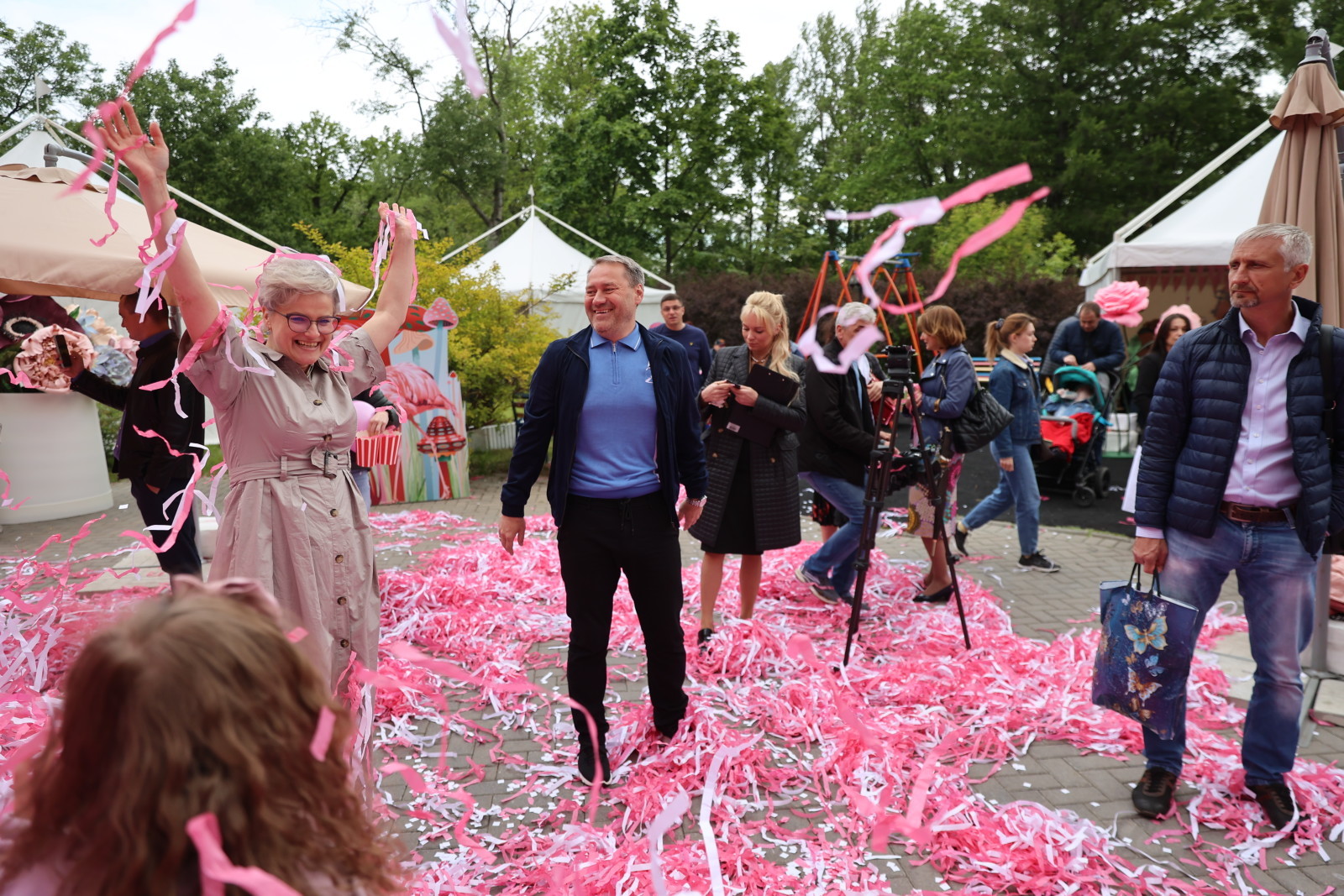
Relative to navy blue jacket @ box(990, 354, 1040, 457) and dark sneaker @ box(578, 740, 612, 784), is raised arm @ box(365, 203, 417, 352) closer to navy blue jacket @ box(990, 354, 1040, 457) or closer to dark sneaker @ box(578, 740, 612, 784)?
dark sneaker @ box(578, 740, 612, 784)

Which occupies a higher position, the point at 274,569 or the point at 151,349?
the point at 151,349

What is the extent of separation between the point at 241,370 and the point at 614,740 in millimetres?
2292

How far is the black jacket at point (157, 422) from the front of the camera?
14.4 feet

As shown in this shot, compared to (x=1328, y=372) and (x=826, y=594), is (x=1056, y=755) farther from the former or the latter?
(x=826, y=594)

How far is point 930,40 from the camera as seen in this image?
29109 mm

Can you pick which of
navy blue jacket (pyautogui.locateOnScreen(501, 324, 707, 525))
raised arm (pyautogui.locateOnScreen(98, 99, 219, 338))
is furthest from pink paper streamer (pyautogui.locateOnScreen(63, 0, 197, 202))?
navy blue jacket (pyautogui.locateOnScreen(501, 324, 707, 525))

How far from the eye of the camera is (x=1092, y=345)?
32.5 ft

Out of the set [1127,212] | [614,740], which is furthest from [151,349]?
[1127,212]

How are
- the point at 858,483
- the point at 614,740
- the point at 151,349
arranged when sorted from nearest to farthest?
the point at 614,740
the point at 151,349
the point at 858,483

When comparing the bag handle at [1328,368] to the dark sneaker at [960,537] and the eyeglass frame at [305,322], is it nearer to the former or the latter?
the eyeglass frame at [305,322]

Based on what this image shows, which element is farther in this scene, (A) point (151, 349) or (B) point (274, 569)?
(A) point (151, 349)

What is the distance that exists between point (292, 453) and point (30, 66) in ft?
83.6

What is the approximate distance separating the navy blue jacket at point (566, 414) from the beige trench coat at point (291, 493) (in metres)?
0.84

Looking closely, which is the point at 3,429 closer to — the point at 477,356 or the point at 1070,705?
the point at 477,356
